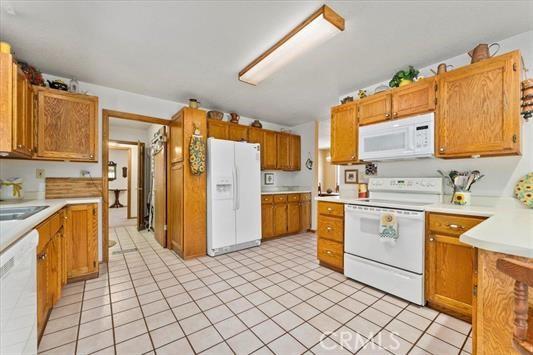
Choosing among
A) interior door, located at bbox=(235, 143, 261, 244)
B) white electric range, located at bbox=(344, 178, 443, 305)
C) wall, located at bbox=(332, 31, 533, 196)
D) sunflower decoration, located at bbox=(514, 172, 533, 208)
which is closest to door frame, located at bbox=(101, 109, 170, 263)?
interior door, located at bbox=(235, 143, 261, 244)

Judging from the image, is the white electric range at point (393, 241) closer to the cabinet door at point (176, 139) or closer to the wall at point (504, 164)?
the wall at point (504, 164)

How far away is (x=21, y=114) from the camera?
2.00 meters

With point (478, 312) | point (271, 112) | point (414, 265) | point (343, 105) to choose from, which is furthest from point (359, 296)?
point (271, 112)

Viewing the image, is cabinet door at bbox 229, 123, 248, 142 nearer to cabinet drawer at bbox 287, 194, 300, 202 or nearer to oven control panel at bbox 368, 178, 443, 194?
cabinet drawer at bbox 287, 194, 300, 202

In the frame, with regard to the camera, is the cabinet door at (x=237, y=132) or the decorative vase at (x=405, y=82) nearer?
the decorative vase at (x=405, y=82)

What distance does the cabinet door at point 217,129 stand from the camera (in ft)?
12.1

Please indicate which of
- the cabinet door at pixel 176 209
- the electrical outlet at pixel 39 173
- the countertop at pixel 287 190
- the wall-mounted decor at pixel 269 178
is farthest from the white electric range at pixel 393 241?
the electrical outlet at pixel 39 173

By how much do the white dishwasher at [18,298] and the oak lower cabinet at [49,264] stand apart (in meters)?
0.39

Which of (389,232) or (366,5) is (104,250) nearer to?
(389,232)

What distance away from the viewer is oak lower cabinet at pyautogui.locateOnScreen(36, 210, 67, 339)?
59.9 inches

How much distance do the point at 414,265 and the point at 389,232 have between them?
34 cm

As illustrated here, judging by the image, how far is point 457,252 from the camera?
1824 mm

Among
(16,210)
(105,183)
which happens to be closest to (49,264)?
(16,210)

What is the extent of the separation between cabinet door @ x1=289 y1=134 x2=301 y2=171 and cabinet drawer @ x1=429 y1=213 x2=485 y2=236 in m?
3.22
